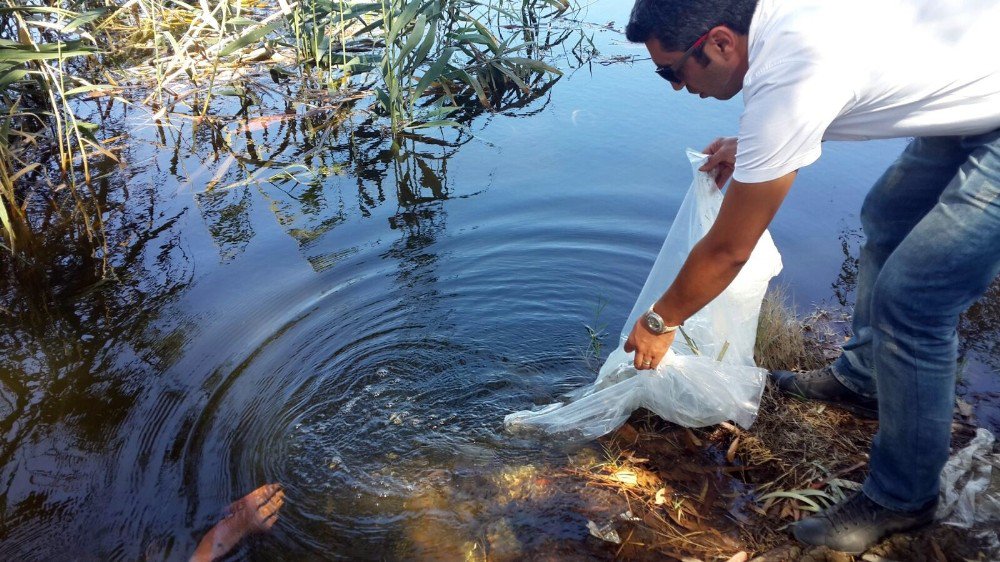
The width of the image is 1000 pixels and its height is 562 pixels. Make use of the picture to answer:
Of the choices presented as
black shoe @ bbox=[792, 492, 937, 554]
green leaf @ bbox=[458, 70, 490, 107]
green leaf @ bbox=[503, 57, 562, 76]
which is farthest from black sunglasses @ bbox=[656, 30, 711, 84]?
green leaf @ bbox=[503, 57, 562, 76]

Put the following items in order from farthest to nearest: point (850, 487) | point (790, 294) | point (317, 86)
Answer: point (317, 86), point (790, 294), point (850, 487)

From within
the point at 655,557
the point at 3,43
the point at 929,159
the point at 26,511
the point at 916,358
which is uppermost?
the point at 3,43

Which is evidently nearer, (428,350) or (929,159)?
(929,159)

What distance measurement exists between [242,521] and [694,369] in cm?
178

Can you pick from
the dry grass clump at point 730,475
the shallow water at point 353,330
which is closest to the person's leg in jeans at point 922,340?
the dry grass clump at point 730,475

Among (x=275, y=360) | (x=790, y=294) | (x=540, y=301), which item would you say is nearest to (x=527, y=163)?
(x=540, y=301)

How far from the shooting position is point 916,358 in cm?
196

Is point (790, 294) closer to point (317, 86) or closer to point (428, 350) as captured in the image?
point (428, 350)

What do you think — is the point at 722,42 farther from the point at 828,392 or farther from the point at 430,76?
the point at 430,76

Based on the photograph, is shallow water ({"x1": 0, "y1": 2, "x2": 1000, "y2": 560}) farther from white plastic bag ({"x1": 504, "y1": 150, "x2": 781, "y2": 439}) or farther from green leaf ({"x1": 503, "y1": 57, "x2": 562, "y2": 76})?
green leaf ({"x1": 503, "y1": 57, "x2": 562, "y2": 76})

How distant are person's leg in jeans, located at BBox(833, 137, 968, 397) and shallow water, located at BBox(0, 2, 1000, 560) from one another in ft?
2.04

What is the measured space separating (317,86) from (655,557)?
5.39 meters

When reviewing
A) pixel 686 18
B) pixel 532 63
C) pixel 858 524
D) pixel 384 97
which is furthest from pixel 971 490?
pixel 532 63

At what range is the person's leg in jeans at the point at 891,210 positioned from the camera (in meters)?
2.24
